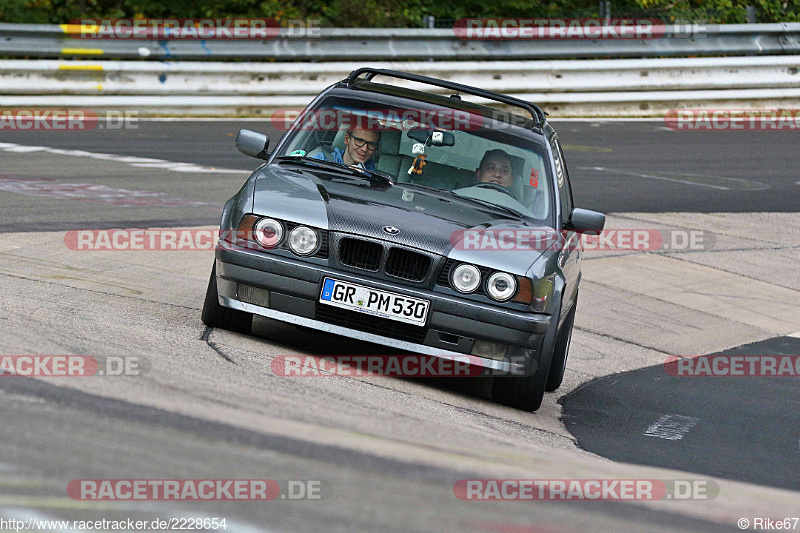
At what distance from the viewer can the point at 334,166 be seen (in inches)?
286

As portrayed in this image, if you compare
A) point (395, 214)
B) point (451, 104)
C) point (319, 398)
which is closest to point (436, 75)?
point (451, 104)

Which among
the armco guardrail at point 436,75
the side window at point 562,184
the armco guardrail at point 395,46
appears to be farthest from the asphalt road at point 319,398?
the armco guardrail at point 395,46

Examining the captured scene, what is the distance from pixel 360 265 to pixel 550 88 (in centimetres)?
1464

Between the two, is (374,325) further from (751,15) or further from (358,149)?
(751,15)

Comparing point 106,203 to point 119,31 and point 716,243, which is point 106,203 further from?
point 119,31

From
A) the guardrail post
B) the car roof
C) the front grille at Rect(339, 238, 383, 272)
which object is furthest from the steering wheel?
the guardrail post

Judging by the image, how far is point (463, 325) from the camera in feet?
20.7

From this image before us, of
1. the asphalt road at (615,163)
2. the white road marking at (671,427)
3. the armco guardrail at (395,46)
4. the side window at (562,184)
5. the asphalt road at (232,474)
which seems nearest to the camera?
the asphalt road at (232,474)

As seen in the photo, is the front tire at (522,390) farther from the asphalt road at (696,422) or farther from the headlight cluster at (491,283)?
the headlight cluster at (491,283)

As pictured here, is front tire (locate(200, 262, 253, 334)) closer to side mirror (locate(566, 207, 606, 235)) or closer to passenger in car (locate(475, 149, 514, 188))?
passenger in car (locate(475, 149, 514, 188))

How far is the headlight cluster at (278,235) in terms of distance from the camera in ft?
20.9

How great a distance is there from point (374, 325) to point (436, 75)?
14107mm

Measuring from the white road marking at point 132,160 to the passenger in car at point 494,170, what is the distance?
735 centimetres

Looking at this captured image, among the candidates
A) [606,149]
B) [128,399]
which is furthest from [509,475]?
[606,149]
